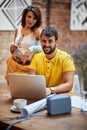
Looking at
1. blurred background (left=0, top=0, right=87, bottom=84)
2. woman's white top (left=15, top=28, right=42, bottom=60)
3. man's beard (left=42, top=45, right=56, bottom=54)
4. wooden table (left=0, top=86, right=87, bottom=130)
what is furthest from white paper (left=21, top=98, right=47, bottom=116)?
blurred background (left=0, top=0, right=87, bottom=84)

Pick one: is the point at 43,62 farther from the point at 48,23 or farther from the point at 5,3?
the point at 48,23

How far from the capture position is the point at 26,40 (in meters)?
3.56

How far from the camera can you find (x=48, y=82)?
280cm

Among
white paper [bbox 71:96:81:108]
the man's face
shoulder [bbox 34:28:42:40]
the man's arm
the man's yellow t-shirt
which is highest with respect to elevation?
shoulder [bbox 34:28:42:40]

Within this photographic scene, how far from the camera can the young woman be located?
11.4ft

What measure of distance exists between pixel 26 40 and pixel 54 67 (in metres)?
0.89

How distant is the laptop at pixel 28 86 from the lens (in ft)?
7.36

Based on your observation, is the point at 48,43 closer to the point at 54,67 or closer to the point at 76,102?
the point at 54,67

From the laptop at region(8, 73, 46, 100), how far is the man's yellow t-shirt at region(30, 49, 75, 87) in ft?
1.63

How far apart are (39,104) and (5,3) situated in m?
2.78

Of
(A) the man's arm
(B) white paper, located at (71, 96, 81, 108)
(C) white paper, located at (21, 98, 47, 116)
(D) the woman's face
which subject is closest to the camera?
(C) white paper, located at (21, 98, 47, 116)

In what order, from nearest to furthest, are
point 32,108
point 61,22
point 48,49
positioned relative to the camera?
point 32,108, point 48,49, point 61,22

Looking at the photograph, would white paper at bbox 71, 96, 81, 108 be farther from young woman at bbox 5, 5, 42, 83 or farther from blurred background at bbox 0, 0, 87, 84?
blurred background at bbox 0, 0, 87, 84

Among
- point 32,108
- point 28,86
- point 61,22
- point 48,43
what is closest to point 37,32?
point 48,43
